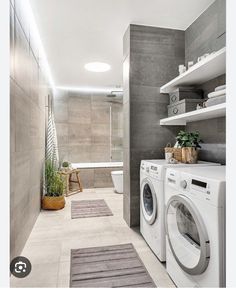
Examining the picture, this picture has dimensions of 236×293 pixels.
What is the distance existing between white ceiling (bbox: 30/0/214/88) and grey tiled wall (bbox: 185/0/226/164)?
119mm

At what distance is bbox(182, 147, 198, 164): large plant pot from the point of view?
6.91 ft

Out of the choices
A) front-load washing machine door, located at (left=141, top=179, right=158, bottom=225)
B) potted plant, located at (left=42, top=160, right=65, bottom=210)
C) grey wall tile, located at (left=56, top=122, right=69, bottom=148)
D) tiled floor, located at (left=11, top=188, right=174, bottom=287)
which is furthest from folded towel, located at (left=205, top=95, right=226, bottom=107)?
grey wall tile, located at (left=56, top=122, right=69, bottom=148)

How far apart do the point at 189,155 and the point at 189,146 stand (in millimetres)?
102

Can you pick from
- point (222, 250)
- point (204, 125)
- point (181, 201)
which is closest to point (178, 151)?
point (204, 125)

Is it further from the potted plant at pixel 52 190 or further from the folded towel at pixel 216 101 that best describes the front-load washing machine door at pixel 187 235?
the potted plant at pixel 52 190

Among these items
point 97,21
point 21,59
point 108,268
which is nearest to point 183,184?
point 108,268

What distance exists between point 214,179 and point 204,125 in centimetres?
132

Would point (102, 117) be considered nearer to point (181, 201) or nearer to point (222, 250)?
point (181, 201)

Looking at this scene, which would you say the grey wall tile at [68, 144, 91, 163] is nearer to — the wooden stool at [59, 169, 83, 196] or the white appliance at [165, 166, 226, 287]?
the wooden stool at [59, 169, 83, 196]

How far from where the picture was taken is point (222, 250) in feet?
3.56

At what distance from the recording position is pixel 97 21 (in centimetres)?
242

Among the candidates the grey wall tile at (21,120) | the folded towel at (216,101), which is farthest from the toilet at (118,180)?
the folded towel at (216,101)

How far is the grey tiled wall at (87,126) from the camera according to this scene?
5297mm

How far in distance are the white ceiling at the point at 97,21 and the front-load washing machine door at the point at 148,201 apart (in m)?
1.80
